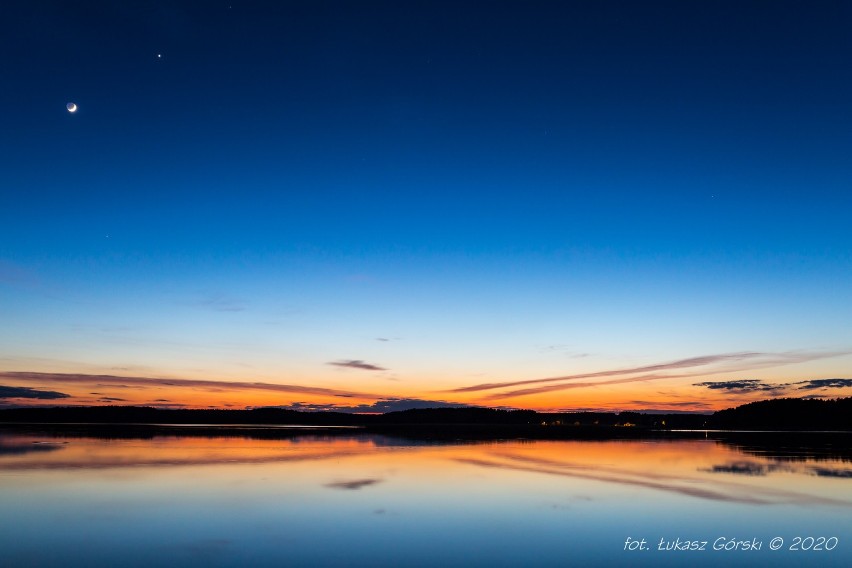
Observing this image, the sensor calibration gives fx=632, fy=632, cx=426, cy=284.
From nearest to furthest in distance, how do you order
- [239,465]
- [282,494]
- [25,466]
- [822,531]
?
[822,531]
[282,494]
[25,466]
[239,465]

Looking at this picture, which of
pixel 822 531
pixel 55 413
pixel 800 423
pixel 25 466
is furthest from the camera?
pixel 55 413

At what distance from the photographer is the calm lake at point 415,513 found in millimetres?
13227

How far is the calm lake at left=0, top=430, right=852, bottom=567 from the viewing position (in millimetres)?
13227

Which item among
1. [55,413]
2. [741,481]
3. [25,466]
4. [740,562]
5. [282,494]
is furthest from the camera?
[55,413]

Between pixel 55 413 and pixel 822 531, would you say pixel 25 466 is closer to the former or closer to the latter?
pixel 822 531

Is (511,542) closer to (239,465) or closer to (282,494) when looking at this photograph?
(282,494)

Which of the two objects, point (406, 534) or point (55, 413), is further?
point (55, 413)

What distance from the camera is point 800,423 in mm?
128375

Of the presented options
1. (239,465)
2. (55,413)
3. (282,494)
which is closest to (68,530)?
(282,494)

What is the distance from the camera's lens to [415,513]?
698 inches

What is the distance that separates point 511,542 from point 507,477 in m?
11.1

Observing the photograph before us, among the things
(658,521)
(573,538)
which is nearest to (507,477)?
(658,521)

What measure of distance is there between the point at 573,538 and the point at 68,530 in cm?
Result: 1202

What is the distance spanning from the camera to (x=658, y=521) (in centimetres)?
1684
